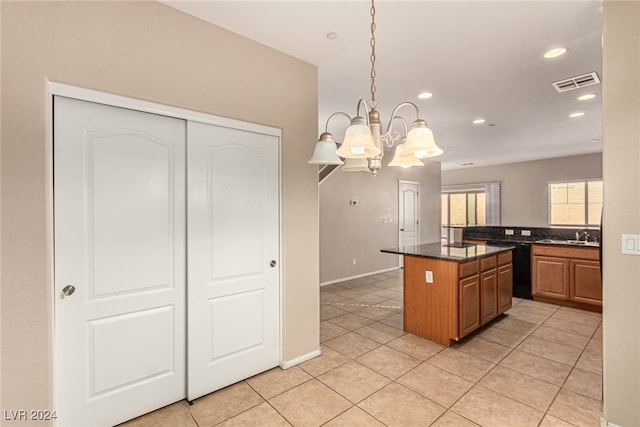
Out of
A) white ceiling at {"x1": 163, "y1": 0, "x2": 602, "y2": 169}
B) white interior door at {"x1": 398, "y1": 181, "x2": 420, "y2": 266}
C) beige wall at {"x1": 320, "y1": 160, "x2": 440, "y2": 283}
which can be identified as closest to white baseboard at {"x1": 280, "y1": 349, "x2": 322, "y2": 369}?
white ceiling at {"x1": 163, "y1": 0, "x2": 602, "y2": 169}

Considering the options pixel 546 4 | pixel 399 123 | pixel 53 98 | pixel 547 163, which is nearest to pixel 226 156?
pixel 53 98

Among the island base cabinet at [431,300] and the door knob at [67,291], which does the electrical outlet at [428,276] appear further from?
the door knob at [67,291]

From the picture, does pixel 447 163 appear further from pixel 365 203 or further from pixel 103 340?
pixel 103 340

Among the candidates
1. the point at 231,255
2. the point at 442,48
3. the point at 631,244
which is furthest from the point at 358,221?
the point at 631,244

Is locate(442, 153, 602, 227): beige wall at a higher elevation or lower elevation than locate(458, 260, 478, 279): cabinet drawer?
higher

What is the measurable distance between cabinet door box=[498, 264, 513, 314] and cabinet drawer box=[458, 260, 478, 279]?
71 centimetres

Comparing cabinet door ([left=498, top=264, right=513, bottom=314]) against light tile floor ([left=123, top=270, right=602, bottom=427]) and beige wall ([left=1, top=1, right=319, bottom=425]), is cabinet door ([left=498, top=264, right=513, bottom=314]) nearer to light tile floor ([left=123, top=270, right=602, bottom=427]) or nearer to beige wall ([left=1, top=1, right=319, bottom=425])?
light tile floor ([left=123, top=270, right=602, bottom=427])

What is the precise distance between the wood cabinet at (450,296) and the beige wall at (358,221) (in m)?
2.49

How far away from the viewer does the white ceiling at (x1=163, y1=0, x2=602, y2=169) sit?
2.12 metres

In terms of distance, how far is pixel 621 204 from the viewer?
72.5 inches

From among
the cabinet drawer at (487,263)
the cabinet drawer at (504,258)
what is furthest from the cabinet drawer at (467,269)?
the cabinet drawer at (504,258)

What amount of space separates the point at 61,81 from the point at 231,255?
1.50 metres

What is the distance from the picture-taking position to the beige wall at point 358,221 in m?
5.86

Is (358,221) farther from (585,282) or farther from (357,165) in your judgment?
(357,165)
